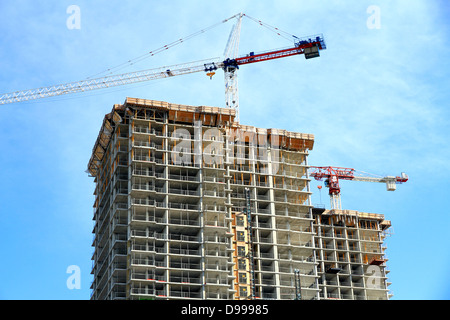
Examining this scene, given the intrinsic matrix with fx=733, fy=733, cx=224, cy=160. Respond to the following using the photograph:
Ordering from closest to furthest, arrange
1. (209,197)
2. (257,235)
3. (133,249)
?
(133,249)
(209,197)
(257,235)

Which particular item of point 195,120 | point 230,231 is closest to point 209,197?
point 230,231

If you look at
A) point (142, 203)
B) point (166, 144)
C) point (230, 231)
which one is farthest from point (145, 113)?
point (230, 231)

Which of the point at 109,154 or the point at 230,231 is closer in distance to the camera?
the point at 230,231

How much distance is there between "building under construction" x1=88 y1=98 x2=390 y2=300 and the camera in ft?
461

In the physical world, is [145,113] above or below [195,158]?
above

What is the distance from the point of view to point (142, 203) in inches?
5674

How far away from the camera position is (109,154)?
531 feet

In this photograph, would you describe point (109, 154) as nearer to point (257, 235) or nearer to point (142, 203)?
point (142, 203)

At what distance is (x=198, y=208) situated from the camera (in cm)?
14700

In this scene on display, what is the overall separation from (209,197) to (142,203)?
44.8ft

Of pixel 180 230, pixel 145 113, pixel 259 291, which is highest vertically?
pixel 145 113

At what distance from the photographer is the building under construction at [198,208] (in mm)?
140625

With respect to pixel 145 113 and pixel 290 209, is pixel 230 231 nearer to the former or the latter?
pixel 290 209

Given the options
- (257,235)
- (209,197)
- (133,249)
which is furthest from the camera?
(257,235)
